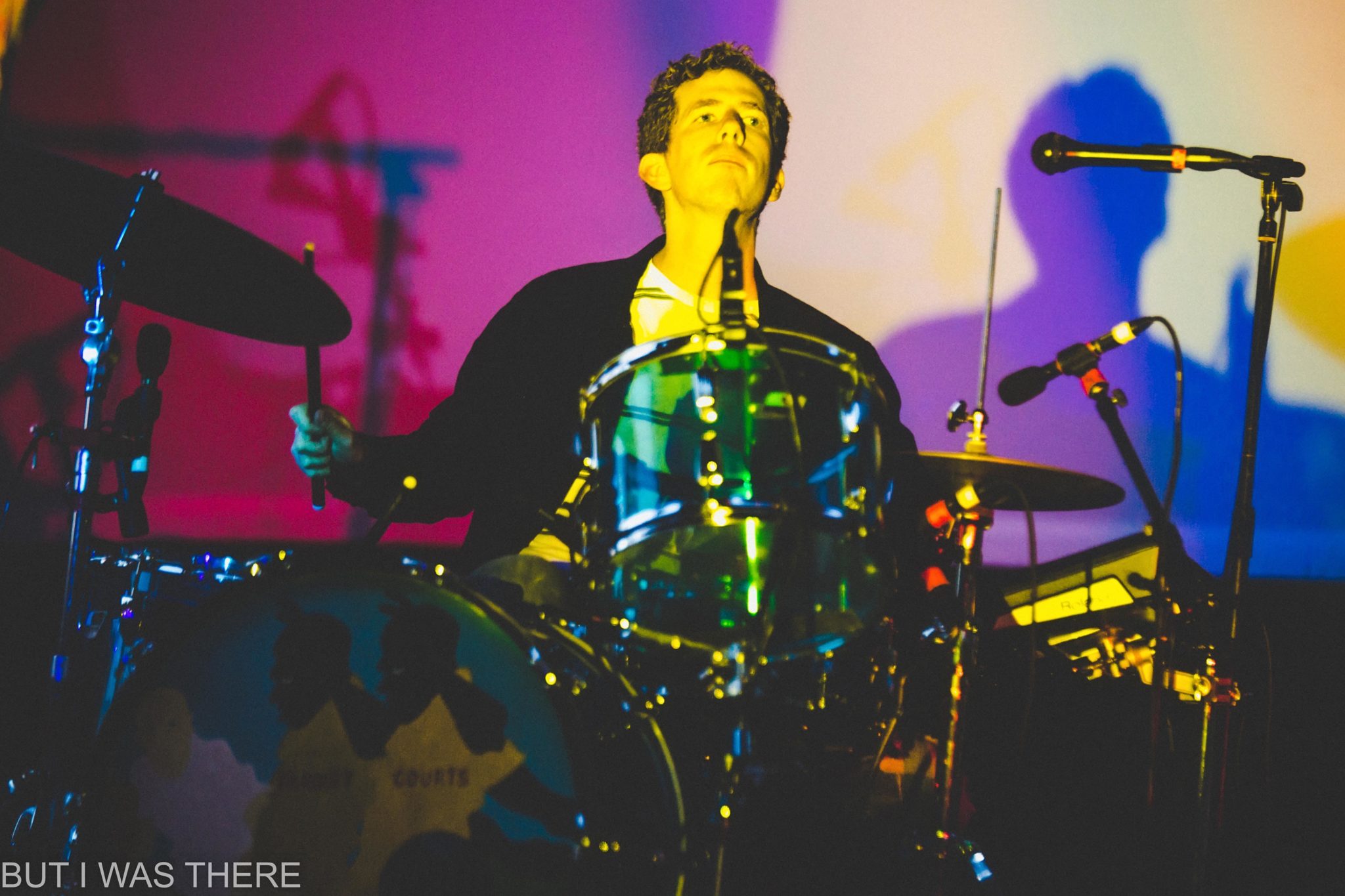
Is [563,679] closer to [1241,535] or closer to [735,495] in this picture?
[735,495]

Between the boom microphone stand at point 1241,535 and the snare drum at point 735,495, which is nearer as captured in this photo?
the snare drum at point 735,495

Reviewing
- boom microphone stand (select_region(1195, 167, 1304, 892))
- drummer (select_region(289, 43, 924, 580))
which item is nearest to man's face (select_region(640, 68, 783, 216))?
drummer (select_region(289, 43, 924, 580))

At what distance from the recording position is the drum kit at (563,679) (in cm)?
122

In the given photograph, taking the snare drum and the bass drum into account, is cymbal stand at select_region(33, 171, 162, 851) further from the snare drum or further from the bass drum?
the snare drum

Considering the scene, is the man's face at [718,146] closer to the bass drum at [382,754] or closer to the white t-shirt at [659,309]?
the white t-shirt at [659,309]

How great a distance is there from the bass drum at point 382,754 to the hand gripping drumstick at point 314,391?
1.20 ft

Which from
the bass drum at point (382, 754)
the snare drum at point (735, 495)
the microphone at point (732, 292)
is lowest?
the bass drum at point (382, 754)

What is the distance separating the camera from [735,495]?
1243mm

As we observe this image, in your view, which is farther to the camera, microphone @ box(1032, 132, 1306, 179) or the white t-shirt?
the white t-shirt

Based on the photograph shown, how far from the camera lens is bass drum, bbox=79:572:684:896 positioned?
47.8 inches

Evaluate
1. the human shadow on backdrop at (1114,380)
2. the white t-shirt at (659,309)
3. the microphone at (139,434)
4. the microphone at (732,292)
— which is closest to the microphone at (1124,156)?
the white t-shirt at (659,309)

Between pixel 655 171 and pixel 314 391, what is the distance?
1069mm

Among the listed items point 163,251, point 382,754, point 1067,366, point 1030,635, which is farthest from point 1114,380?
point 163,251

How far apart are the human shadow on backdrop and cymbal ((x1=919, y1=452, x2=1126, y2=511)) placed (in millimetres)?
837
